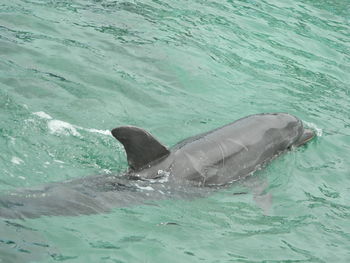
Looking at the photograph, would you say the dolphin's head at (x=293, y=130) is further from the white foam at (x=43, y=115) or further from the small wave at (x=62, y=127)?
the white foam at (x=43, y=115)

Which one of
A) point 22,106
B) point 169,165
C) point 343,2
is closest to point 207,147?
point 169,165

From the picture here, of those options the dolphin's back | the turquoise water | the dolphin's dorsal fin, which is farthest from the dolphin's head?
the dolphin's dorsal fin

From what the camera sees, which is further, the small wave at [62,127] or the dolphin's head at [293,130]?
the dolphin's head at [293,130]

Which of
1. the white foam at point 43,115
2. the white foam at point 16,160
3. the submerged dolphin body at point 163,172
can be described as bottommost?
the white foam at point 16,160

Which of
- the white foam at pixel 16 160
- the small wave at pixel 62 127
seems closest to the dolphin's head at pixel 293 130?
the small wave at pixel 62 127

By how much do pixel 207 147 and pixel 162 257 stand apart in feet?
6.25

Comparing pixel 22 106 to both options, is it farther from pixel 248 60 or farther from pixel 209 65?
pixel 248 60

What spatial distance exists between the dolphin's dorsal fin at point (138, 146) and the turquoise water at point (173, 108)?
513mm

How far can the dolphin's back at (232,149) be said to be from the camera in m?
7.55

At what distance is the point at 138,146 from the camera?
7.05 m

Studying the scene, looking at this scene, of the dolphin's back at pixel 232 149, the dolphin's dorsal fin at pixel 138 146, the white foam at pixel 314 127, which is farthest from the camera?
the white foam at pixel 314 127

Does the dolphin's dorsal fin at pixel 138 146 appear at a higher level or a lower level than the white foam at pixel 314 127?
higher

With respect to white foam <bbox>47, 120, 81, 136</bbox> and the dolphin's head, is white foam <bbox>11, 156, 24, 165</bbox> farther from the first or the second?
the dolphin's head

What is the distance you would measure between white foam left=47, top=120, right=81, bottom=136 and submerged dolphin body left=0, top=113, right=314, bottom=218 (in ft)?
4.67
